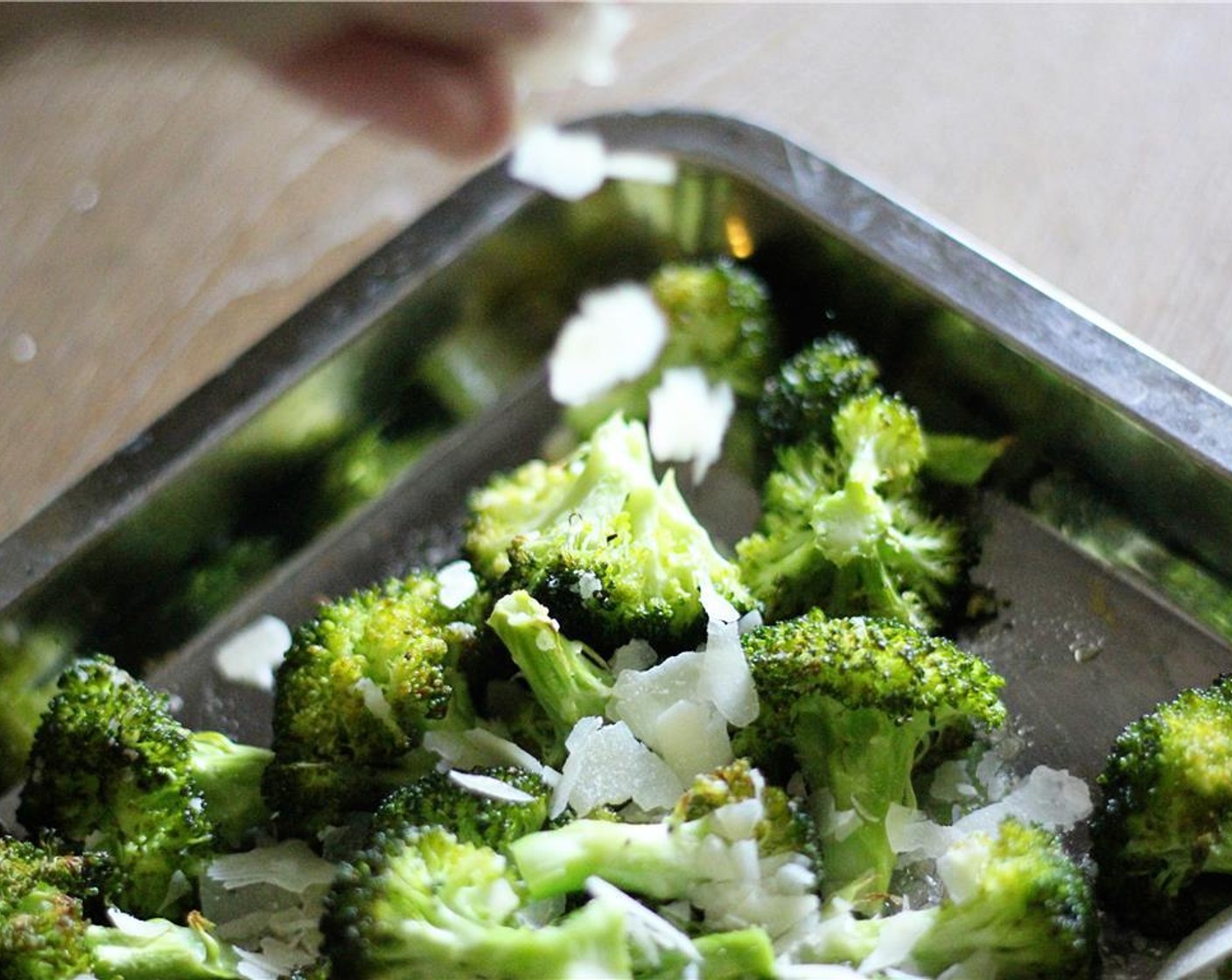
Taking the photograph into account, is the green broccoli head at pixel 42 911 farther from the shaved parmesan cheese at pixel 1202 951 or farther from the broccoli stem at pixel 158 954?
the shaved parmesan cheese at pixel 1202 951

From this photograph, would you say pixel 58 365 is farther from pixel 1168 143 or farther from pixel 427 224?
pixel 1168 143

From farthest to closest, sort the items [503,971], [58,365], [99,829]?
[58,365]
[99,829]
[503,971]

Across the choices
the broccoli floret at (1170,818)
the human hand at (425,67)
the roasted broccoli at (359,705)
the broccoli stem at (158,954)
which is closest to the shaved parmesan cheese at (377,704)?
the roasted broccoli at (359,705)

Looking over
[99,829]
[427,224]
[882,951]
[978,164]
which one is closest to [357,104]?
[427,224]

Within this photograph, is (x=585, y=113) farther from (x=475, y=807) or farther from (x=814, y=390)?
(x=475, y=807)

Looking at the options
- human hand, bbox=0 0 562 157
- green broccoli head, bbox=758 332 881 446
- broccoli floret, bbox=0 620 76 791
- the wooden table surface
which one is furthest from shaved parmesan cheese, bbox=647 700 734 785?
human hand, bbox=0 0 562 157
